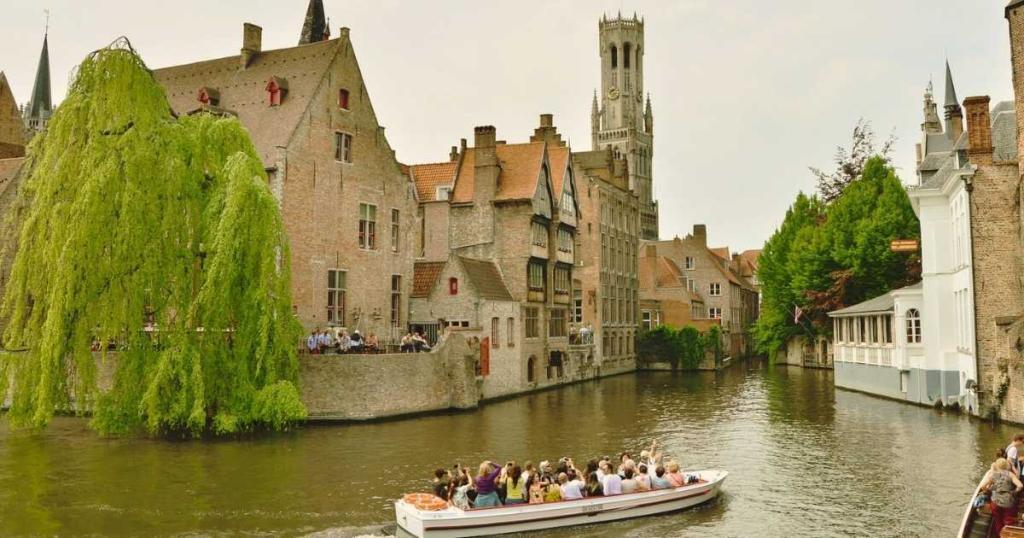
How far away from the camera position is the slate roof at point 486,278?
4050 cm

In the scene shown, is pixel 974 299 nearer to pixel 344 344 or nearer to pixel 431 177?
pixel 344 344

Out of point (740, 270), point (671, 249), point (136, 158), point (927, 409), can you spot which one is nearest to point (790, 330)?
point (671, 249)

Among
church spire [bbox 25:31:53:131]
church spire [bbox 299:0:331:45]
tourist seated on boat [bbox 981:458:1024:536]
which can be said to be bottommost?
tourist seated on boat [bbox 981:458:1024:536]

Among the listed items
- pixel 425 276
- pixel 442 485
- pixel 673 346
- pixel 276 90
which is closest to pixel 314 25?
pixel 276 90

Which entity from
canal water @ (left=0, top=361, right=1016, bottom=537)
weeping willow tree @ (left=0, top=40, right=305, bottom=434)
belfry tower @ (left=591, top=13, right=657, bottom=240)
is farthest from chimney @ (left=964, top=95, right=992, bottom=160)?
belfry tower @ (left=591, top=13, right=657, bottom=240)

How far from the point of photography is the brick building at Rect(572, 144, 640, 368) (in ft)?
194

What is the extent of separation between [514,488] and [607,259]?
46.3 meters

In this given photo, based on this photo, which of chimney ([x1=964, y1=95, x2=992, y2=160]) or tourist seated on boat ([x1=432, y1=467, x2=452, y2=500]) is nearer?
tourist seated on boat ([x1=432, y1=467, x2=452, y2=500])

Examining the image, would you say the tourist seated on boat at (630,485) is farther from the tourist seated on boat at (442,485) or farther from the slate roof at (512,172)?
the slate roof at (512,172)

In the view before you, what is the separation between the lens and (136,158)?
2486cm

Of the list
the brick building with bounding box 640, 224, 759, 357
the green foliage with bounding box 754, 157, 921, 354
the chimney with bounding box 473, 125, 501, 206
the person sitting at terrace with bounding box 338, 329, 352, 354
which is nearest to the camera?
the person sitting at terrace with bounding box 338, 329, 352, 354

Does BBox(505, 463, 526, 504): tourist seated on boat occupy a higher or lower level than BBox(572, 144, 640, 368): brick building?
lower

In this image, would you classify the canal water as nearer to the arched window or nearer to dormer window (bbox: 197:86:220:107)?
the arched window

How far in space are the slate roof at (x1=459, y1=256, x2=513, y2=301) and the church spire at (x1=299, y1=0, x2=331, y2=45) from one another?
2405 centimetres
